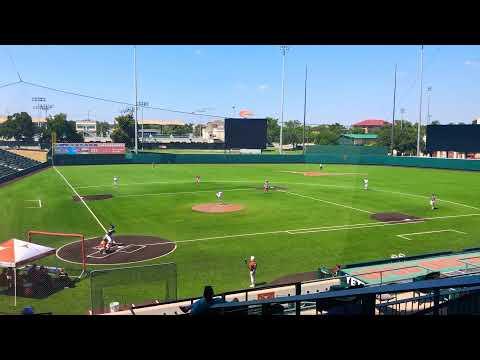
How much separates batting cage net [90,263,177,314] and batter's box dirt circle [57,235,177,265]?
3.25 m

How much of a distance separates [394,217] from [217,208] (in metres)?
9.55

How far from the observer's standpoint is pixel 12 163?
3897 cm

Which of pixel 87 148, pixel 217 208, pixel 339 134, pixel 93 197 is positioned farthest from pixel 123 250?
Result: pixel 339 134

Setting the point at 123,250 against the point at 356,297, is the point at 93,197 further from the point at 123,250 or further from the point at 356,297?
the point at 356,297

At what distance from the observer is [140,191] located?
32375mm

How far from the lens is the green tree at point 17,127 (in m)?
41.4

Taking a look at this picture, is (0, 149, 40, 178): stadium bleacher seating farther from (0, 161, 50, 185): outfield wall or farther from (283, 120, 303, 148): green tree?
(283, 120, 303, 148): green tree

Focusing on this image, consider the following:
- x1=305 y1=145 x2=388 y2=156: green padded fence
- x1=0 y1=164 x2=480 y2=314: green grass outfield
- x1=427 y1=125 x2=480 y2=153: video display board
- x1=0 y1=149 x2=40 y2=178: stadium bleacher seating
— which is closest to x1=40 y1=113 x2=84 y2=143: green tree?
x1=0 y1=149 x2=40 y2=178: stadium bleacher seating

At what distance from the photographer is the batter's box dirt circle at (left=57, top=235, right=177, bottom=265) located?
14750 mm

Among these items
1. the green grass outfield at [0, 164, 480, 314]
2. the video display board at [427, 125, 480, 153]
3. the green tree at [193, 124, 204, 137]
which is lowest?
the green grass outfield at [0, 164, 480, 314]
